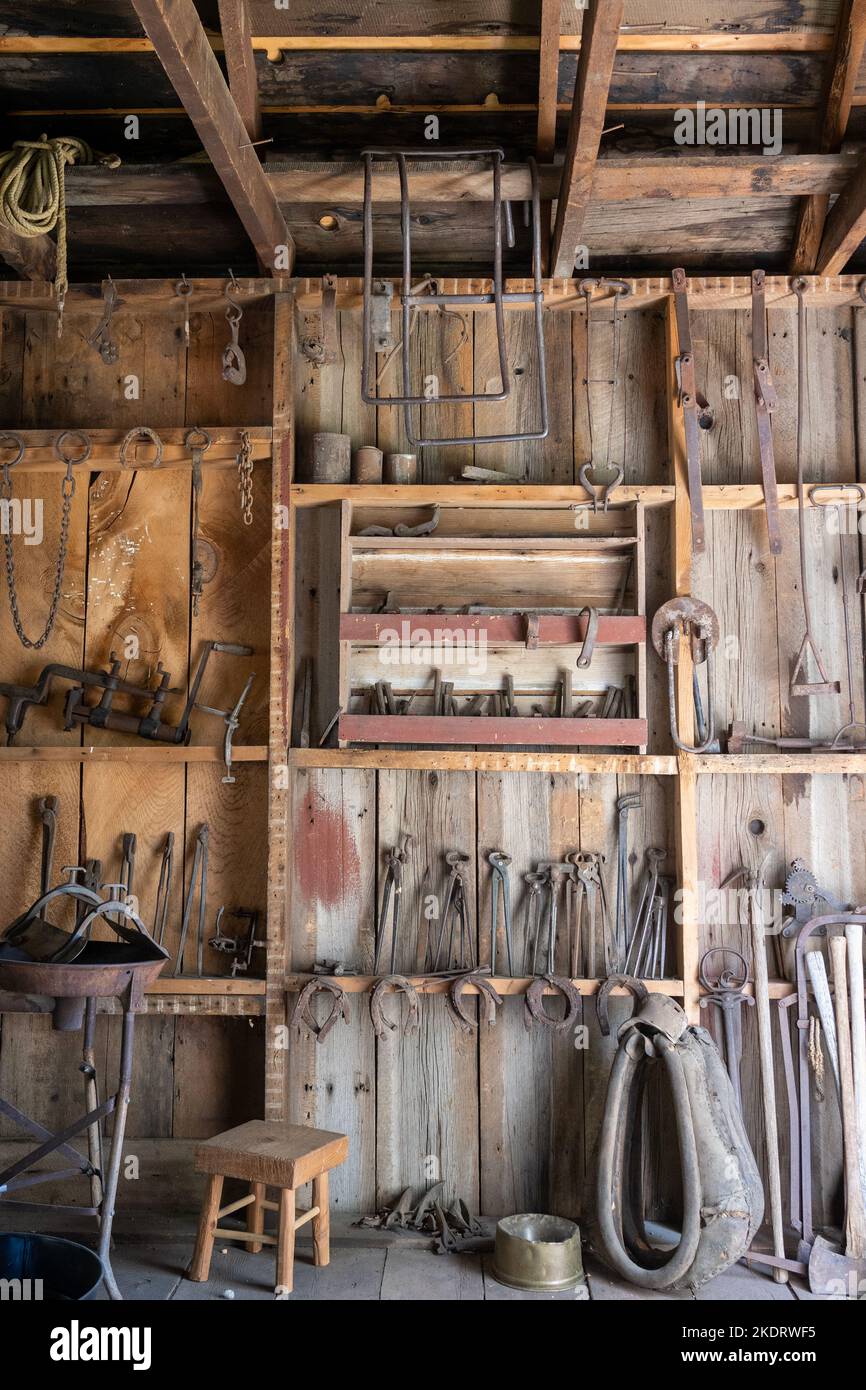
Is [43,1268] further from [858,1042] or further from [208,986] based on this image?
[858,1042]

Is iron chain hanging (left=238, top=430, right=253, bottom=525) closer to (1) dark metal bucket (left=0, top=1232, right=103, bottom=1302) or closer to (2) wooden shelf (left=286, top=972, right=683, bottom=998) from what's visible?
(2) wooden shelf (left=286, top=972, right=683, bottom=998)

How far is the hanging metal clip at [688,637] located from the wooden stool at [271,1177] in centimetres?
179

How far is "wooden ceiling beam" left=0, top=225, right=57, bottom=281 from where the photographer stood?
3777mm

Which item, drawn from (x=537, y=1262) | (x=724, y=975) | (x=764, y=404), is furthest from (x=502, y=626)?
(x=537, y=1262)

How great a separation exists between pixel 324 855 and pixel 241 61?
256 centimetres

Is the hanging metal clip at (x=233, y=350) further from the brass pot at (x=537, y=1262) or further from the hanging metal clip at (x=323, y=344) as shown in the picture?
the brass pot at (x=537, y=1262)

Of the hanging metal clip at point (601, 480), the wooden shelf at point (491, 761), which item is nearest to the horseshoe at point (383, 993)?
the wooden shelf at point (491, 761)

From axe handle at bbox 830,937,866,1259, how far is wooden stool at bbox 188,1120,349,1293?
1629 mm

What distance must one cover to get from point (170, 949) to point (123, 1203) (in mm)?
884

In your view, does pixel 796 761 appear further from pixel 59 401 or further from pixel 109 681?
pixel 59 401

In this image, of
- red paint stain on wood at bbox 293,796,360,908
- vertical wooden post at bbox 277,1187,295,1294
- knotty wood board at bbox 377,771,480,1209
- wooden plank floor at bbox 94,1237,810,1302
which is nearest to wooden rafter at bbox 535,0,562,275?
knotty wood board at bbox 377,771,480,1209

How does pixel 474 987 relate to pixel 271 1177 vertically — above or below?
above

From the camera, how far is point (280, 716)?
13.1ft

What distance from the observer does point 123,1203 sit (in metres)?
3.98
